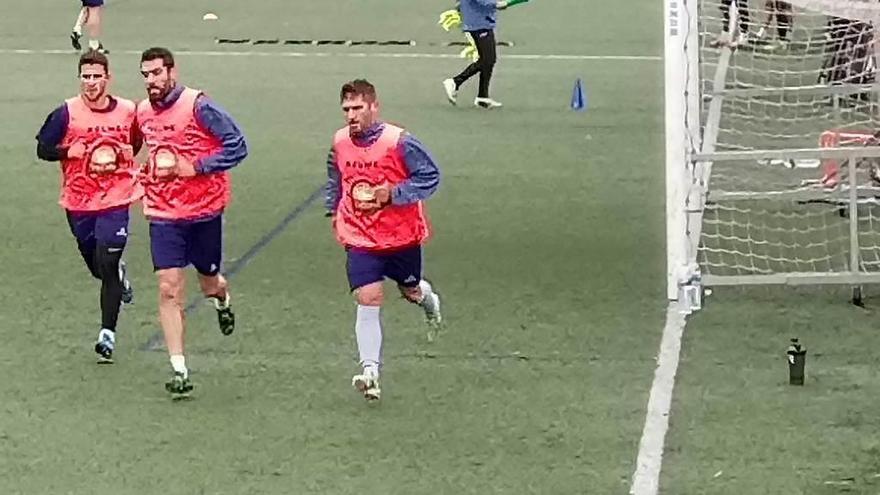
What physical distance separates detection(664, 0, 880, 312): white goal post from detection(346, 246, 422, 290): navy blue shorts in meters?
2.10

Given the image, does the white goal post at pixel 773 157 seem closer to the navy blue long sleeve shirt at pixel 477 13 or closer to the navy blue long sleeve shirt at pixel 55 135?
the navy blue long sleeve shirt at pixel 477 13

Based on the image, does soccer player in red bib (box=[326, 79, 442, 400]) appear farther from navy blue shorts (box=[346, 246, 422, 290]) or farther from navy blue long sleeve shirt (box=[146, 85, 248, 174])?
navy blue long sleeve shirt (box=[146, 85, 248, 174])

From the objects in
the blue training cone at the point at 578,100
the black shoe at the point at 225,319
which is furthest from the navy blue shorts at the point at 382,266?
the blue training cone at the point at 578,100

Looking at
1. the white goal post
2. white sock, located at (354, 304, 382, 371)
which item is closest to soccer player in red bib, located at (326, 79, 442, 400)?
white sock, located at (354, 304, 382, 371)

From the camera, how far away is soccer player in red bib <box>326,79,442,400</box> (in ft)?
27.2

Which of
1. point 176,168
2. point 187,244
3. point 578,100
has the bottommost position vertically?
point 578,100

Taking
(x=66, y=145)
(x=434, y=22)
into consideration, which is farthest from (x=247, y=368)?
(x=434, y=22)

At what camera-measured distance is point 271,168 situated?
14.9m

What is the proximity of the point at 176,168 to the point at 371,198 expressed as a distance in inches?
39.4

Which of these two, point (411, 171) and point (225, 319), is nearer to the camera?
point (411, 171)

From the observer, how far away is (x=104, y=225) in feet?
30.3

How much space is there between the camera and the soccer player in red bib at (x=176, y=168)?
28.1 feet

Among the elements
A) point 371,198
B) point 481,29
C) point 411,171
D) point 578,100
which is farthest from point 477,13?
point 371,198

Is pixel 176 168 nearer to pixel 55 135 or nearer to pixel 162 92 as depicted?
pixel 162 92
